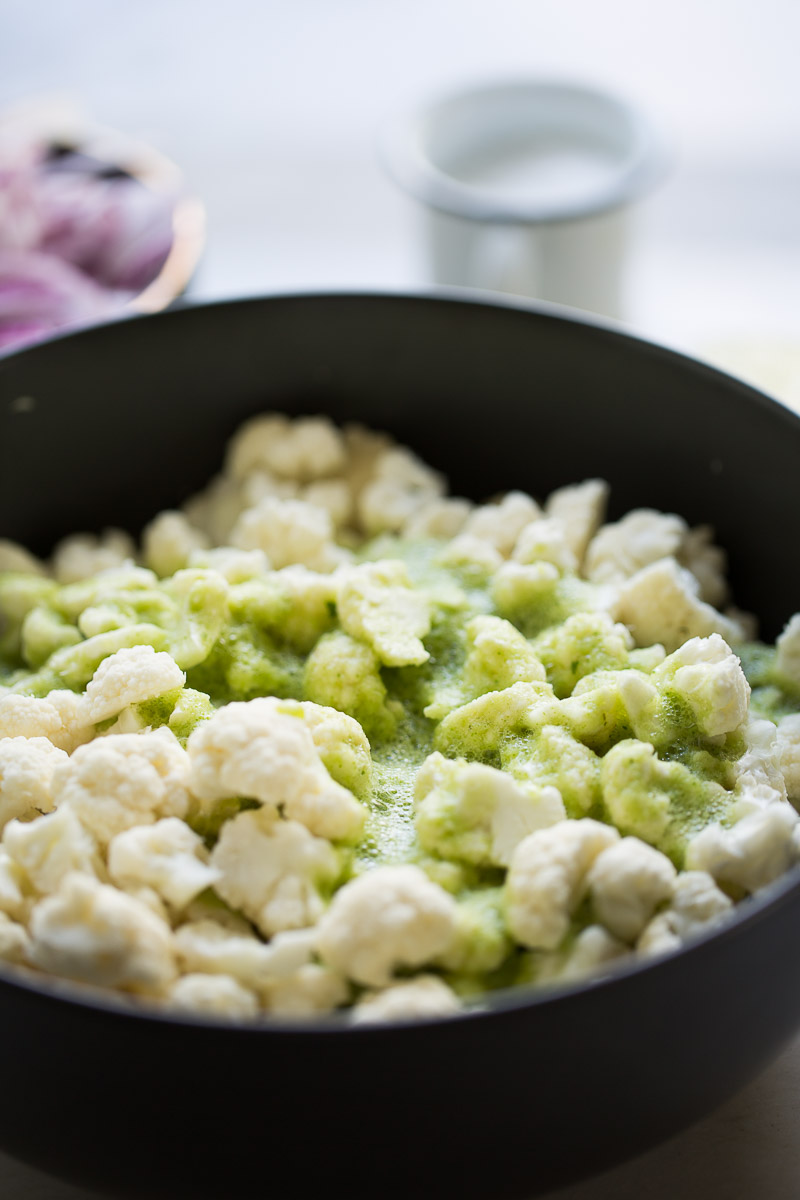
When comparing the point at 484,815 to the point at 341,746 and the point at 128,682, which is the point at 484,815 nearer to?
the point at 341,746

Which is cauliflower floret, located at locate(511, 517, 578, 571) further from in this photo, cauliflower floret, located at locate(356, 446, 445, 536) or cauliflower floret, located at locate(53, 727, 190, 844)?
cauliflower floret, located at locate(53, 727, 190, 844)

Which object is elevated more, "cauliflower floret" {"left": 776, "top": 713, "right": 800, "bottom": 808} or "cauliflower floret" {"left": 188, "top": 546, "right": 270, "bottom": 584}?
"cauliflower floret" {"left": 776, "top": 713, "right": 800, "bottom": 808}

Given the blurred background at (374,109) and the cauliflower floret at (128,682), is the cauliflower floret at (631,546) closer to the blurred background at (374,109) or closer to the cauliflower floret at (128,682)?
the cauliflower floret at (128,682)

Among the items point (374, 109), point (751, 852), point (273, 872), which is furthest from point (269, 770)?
point (374, 109)

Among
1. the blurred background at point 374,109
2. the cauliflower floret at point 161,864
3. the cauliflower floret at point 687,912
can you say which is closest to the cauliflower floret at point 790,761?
the cauliflower floret at point 687,912

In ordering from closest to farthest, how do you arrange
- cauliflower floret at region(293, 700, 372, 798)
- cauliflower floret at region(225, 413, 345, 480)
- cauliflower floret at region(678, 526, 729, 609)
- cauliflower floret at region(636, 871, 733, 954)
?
cauliflower floret at region(636, 871, 733, 954), cauliflower floret at region(293, 700, 372, 798), cauliflower floret at region(678, 526, 729, 609), cauliflower floret at region(225, 413, 345, 480)

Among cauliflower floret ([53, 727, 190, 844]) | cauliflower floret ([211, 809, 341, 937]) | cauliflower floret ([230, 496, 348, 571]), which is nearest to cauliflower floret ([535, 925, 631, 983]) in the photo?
cauliflower floret ([211, 809, 341, 937])

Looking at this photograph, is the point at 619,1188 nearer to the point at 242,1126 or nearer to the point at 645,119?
the point at 242,1126
